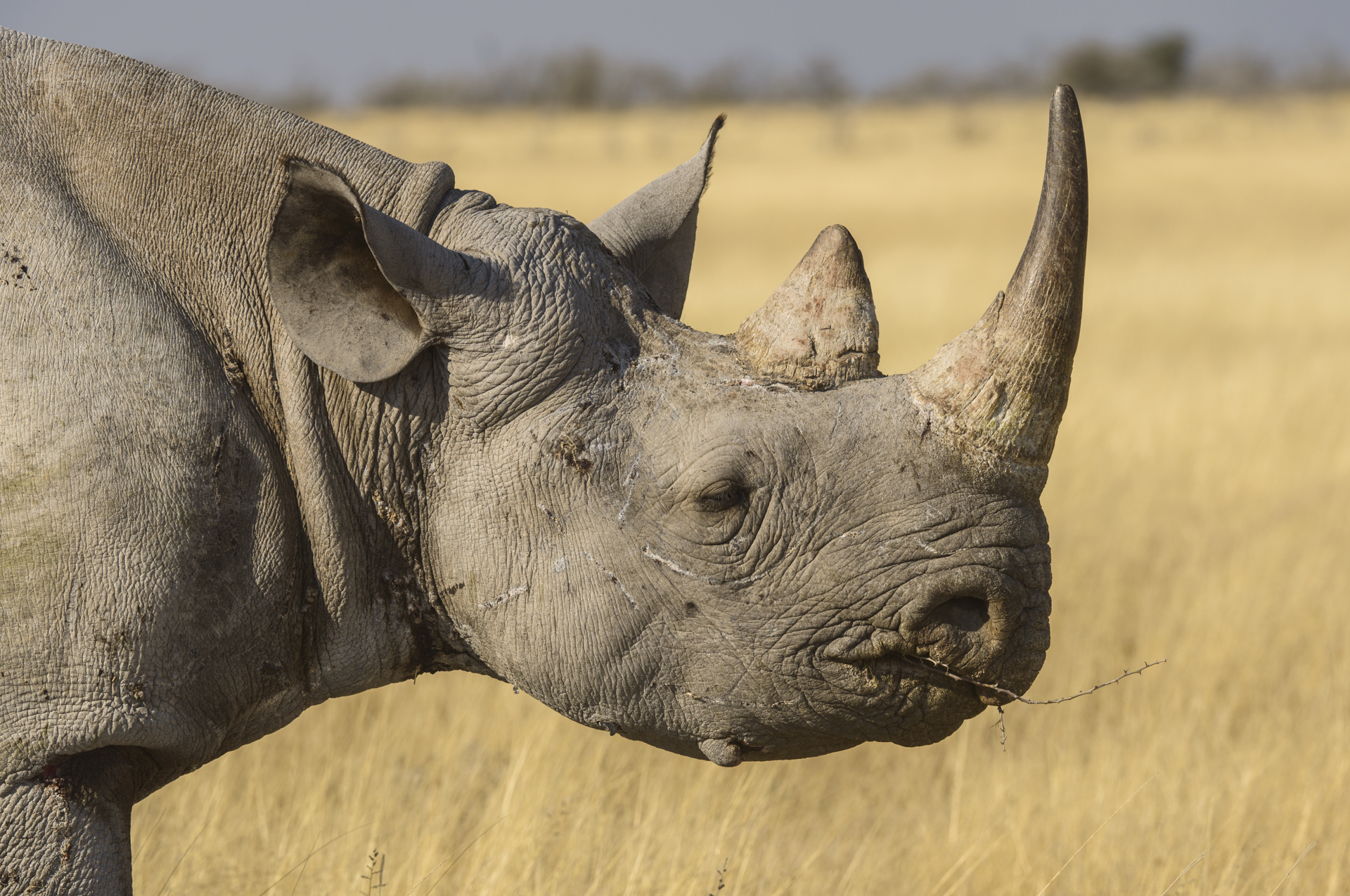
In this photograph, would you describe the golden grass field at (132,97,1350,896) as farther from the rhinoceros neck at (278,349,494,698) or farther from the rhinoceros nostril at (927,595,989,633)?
the rhinoceros nostril at (927,595,989,633)

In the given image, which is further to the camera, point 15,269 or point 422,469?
point 422,469

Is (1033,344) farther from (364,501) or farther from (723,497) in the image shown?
(364,501)

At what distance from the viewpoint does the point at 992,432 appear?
98.3 inches

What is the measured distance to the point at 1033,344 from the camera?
2.48 meters

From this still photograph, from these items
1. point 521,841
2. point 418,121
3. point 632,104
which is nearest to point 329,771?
point 521,841

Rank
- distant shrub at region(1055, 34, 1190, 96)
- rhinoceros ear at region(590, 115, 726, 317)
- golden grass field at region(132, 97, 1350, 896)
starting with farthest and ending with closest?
1. distant shrub at region(1055, 34, 1190, 96)
2. golden grass field at region(132, 97, 1350, 896)
3. rhinoceros ear at region(590, 115, 726, 317)

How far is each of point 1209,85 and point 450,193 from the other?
6420 cm

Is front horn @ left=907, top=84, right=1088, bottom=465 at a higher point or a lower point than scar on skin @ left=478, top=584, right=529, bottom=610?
higher

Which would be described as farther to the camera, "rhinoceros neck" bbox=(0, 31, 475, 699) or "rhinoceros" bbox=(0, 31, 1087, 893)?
"rhinoceros neck" bbox=(0, 31, 475, 699)

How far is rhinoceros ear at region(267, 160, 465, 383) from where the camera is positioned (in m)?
2.52

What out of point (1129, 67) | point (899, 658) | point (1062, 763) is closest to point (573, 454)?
point (899, 658)

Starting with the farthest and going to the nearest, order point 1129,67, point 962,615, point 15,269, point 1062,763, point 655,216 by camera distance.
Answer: point 1129,67 → point 1062,763 → point 655,216 → point 962,615 → point 15,269

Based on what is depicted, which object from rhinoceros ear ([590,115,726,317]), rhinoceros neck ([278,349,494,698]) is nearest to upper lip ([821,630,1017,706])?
rhinoceros neck ([278,349,494,698])

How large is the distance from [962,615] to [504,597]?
0.92 m
